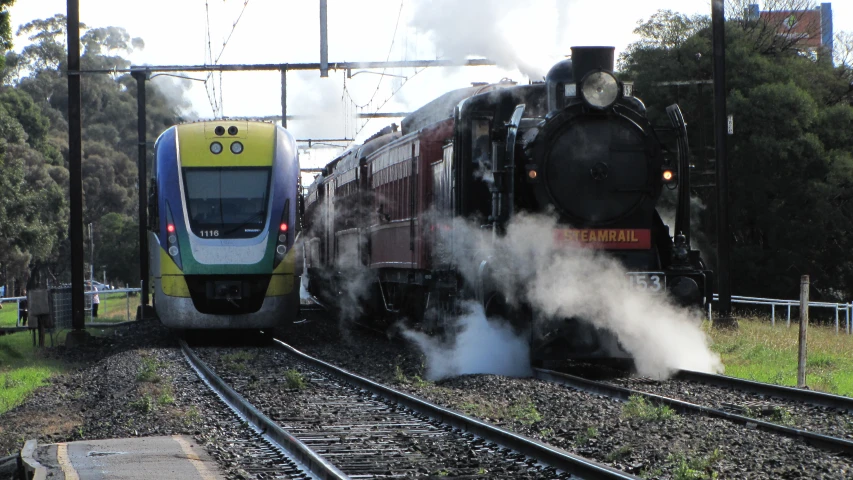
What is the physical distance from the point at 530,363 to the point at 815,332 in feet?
30.8

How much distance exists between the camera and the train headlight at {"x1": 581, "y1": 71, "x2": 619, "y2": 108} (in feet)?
40.0

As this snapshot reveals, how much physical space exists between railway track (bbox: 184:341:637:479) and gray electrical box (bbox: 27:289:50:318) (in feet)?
35.7

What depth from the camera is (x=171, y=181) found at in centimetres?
1788

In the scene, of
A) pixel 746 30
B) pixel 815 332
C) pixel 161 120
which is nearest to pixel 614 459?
pixel 815 332

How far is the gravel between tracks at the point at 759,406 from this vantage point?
8.66 meters

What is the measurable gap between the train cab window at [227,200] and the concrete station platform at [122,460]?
9567 mm

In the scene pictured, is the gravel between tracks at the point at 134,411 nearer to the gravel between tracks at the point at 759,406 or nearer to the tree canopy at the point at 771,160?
the gravel between tracks at the point at 759,406

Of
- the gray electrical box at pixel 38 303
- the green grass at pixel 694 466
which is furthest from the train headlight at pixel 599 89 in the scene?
the gray electrical box at pixel 38 303

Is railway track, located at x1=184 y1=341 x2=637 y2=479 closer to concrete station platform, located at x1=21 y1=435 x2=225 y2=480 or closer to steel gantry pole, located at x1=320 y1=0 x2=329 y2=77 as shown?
concrete station platform, located at x1=21 y1=435 x2=225 y2=480

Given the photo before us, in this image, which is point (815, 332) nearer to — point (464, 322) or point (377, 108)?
point (464, 322)

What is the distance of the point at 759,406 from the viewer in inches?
372

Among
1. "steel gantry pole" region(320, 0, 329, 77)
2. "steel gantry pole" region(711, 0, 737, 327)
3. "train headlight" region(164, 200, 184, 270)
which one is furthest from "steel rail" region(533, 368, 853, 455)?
"steel gantry pole" region(320, 0, 329, 77)

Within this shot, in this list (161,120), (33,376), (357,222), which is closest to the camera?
(33,376)

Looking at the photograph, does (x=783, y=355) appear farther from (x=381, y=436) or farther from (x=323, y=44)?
(x=323, y=44)
